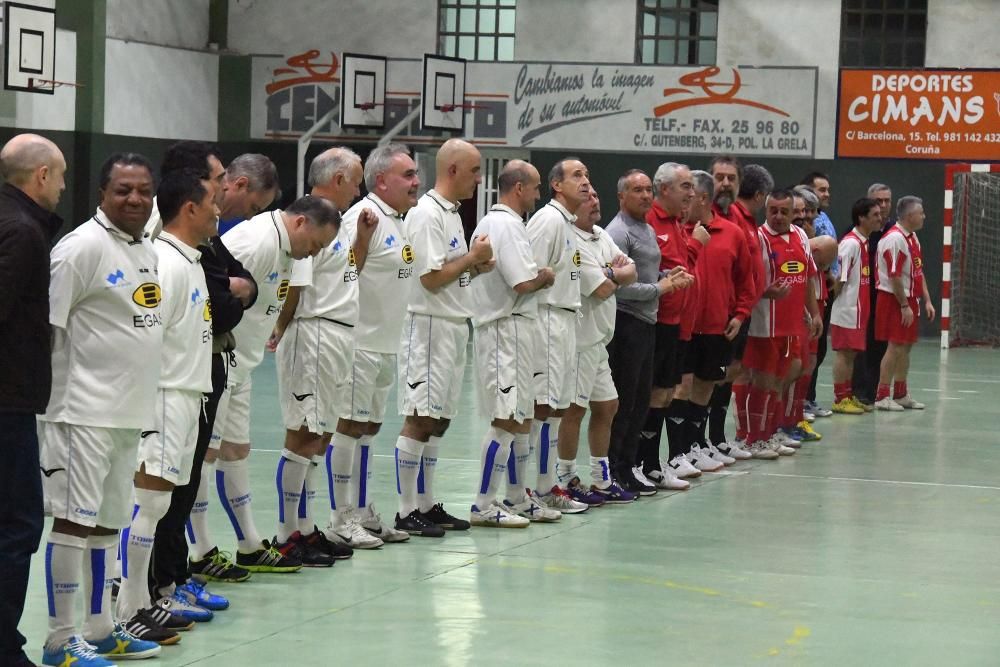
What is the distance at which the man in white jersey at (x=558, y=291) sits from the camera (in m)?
7.93

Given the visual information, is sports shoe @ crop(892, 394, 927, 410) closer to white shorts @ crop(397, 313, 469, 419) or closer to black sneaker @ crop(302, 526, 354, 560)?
white shorts @ crop(397, 313, 469, 419)

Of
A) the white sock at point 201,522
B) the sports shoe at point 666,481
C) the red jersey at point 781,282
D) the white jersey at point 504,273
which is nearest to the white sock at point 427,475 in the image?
the white jersey at point 504,273

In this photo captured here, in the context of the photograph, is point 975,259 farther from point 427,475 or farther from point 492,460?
point 427,475

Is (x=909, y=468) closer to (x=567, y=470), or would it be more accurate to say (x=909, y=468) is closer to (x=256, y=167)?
(x=567, y=470)

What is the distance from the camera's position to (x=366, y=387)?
7.09 metres

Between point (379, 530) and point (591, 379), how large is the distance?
67.7 inches

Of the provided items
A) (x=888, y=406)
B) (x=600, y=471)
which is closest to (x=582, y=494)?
(x=600, y=471)

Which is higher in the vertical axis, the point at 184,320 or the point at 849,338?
the point at 184,320

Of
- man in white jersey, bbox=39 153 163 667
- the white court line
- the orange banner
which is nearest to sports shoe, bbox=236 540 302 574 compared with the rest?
man in white jersey, bbox=39 153 163 667

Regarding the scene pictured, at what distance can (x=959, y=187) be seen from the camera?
814 inches

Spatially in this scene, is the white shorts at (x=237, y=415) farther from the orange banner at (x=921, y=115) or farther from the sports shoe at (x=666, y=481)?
the orange banner at (x=921, y=115)

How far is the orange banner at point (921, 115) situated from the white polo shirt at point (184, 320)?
693 inches

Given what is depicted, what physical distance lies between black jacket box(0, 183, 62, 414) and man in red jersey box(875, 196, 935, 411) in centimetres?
1034

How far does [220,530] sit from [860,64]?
55.9 feet
